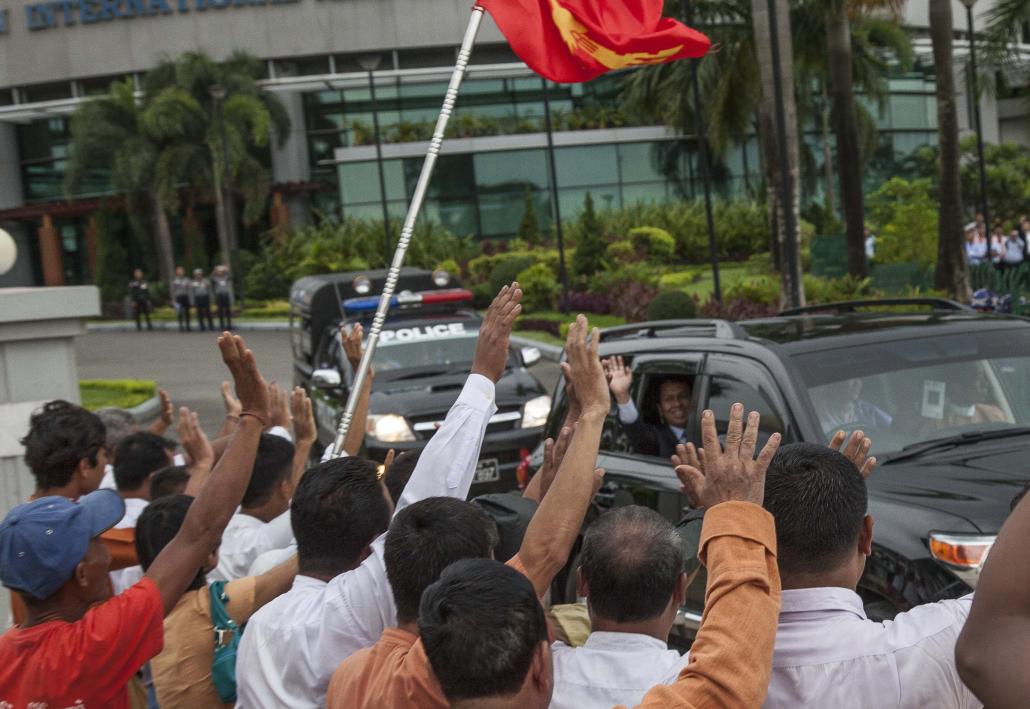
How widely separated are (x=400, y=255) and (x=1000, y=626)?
3.73 m

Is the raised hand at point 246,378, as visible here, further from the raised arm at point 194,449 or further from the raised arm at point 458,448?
the raised arm at point 194,449

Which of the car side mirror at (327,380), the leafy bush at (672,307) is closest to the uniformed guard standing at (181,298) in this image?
the leafy bush at (672,307)

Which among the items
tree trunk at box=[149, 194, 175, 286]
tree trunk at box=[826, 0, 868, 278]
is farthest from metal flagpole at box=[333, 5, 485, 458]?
tree trunk at box=[149, 194, 175, 286]

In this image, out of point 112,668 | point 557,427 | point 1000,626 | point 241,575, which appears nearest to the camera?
point 1000,626

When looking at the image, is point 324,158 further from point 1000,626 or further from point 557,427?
point 1000,626

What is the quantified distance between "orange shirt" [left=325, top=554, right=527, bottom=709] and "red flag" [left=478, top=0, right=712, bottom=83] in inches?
147

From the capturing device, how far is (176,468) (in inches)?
204

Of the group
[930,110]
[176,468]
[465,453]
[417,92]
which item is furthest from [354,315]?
[930,110]

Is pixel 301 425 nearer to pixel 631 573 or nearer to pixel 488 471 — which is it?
pixel 631 573

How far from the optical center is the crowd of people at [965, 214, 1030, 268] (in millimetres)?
24844

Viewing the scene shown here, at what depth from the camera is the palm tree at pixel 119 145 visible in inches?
1686

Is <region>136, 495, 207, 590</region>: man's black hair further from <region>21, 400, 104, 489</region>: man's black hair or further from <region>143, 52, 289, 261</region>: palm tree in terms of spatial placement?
<region>143, 52, 289, 261</region>: palm tree

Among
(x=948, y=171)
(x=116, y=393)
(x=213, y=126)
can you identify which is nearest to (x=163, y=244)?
(x=213, y=126)

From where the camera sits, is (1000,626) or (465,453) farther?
(465,453)
